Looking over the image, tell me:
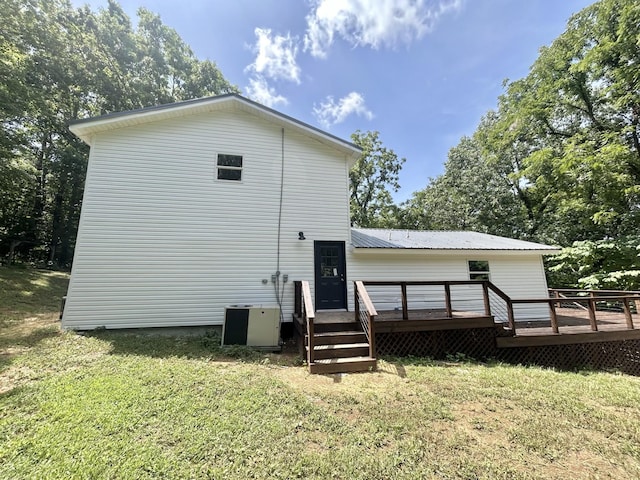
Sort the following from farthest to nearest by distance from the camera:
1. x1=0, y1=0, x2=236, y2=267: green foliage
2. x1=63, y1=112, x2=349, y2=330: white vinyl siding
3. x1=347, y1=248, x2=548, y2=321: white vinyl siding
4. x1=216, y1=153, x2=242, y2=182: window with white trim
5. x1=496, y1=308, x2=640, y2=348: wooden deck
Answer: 1. x1=0, y1=0, x2=236, y2=267: green foliage
2. x1=347, y1=248, x2=548, y2=321: white vinyl siding
3. x1=216, y1=153, x2=242, y2=182: window with white trim
4. x1=63, y1=112, x2=349, y2=330: white vinyl siding
5. x1=496, y1=308, x2=640, y2=348: wooden deck

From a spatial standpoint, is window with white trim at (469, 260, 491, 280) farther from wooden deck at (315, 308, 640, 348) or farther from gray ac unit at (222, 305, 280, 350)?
gray ac unit at (222, 305, 280, 350)

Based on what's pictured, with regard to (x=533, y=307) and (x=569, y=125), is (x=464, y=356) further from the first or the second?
(x=569, y=125)

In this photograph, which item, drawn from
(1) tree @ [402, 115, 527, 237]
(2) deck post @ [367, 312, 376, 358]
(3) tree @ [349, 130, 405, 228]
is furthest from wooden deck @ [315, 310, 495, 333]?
(3) tree @ [349, 130, 405, 228]

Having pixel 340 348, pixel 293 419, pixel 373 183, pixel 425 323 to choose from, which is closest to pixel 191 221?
pixel 340 348

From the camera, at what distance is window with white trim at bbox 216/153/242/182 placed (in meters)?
8.03

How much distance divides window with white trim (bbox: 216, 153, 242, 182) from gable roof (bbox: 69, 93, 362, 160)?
1544 mm

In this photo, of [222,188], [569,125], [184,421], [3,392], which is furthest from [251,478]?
[569,125]

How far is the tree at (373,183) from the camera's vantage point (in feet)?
73.2

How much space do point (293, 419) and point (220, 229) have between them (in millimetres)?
5589

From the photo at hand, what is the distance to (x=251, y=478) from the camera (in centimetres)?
241

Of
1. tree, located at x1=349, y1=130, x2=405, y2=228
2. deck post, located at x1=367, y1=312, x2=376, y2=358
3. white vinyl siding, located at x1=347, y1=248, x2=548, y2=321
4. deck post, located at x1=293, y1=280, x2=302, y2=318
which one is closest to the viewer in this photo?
→ deck post, located at x1=367, y1=312, x2=376, y2=358

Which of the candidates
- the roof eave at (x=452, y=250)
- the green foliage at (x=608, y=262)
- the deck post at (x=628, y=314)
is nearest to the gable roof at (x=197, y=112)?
the roof eave at (x=452, y=250)

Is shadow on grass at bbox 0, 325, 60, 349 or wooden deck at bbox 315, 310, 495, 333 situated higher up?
wooden deck at bbox 315, 310, 495, 333

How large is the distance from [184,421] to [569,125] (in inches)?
847
